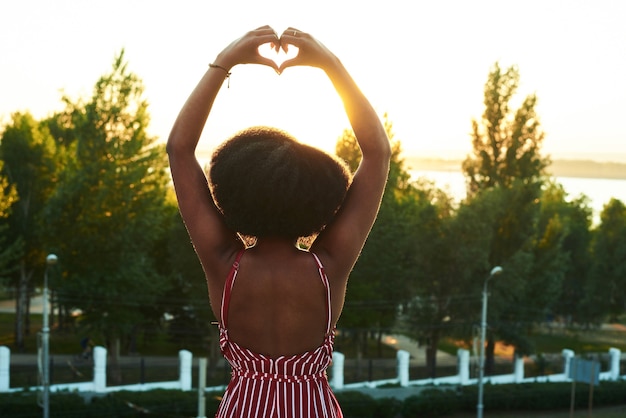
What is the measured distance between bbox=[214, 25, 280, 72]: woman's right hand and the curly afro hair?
0.19 metres

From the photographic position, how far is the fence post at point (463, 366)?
33031mm

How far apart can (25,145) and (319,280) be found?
35.7m

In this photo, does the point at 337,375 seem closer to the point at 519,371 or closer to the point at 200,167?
the point at 519,371

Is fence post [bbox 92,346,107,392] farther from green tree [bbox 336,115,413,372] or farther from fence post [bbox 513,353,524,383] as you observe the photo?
fence post [bbox 513,353,524,383]

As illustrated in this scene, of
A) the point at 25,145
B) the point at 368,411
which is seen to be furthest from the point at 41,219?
the point at 368,411

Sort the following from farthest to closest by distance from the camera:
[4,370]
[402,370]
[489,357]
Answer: [489,357] → [402,370] → [4,370]

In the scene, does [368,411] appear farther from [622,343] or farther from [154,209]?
[622,343]

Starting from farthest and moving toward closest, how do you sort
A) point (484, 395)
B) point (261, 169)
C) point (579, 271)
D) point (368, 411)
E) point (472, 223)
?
1. point (579, 271)
2. point (472, 223)
3. point (484, 395)
4. point (368, 411)
5. point (261, 169)

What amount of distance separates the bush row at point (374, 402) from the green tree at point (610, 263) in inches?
471

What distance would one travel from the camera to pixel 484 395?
99.9 ft

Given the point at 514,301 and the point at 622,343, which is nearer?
the point at 514,301

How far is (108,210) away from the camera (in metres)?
31.1

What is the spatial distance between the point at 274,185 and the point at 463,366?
106 feet

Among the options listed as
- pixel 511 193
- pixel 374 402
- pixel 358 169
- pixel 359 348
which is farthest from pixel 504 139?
pixel 358 169
